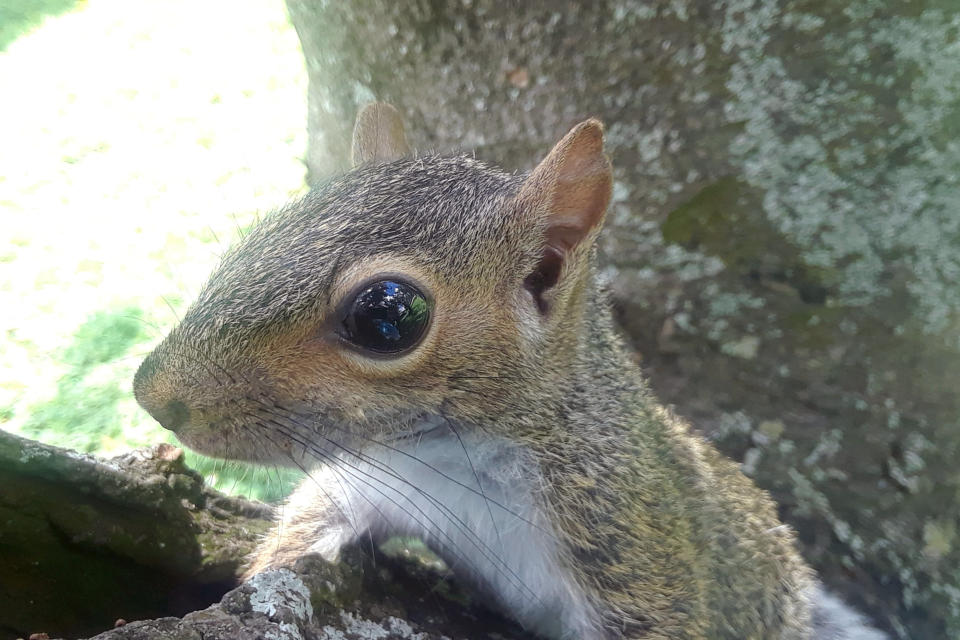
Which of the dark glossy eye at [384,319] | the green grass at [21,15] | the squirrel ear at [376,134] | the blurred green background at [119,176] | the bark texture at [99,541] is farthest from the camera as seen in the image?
the green grass at [21,15]

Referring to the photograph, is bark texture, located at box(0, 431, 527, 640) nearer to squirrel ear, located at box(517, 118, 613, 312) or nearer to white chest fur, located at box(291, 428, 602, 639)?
white chest fur, located at box(291, 428, 602, 639)

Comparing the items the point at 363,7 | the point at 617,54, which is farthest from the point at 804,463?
the point at 363,7

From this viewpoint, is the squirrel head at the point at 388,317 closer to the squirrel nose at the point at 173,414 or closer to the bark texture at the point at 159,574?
the squirrel nose at the point at 173,414

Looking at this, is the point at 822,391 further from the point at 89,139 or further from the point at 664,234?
the point at 89,139

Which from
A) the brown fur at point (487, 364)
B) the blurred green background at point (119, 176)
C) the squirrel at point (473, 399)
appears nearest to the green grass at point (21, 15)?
the blurred green background at point (119, 176)

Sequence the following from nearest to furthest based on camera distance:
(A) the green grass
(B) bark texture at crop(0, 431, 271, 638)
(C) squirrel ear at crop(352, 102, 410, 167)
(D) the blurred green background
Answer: (B) bark texture at crop(0, 431, 271, 638) < (C) squirrel ear at crop(352, 102, 410, 167) < (D) the blurred green background < (A) the green grass

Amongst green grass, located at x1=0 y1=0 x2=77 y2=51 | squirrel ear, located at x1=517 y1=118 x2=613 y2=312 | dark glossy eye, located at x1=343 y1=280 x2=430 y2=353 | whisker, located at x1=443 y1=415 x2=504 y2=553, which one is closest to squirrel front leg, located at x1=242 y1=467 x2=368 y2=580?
whisker, located at x1=443 y1=415 x2=504 y2=553

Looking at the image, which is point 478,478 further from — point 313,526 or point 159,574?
point 159,574
